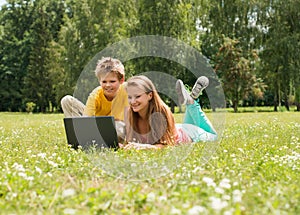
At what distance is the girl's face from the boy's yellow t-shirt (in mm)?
422

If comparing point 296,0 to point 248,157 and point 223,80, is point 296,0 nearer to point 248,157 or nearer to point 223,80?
point 223,80

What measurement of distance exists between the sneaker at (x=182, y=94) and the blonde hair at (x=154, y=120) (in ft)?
3.38

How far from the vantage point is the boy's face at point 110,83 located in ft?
23.4

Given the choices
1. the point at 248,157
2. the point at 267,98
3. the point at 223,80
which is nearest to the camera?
the point at 248,157

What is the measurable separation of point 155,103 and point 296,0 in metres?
32.8

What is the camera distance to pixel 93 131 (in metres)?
6.53

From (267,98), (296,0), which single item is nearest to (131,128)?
(296,0)

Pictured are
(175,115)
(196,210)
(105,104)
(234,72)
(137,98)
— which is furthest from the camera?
(234,72)

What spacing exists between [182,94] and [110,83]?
1.47 metres

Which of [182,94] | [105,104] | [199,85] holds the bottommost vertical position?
[105,104]

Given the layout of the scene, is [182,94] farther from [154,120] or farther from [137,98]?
[137,98]

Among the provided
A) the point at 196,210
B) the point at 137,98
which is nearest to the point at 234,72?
the point at 137,98

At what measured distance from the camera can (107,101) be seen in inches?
293

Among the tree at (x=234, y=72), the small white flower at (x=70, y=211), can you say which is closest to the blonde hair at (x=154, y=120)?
the small white flower at (x=70, y=211)
